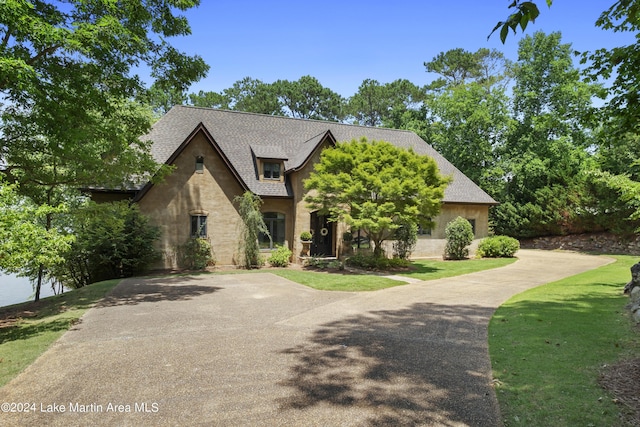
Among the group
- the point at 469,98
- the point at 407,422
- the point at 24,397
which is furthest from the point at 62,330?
the point at 469,98

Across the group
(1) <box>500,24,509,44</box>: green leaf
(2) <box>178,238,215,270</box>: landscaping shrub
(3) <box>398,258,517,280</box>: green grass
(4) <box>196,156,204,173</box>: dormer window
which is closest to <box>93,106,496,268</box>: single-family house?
(4) <box>196,156,204,173</box>: dormer window

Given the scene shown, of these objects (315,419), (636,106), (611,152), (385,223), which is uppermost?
(611,152)

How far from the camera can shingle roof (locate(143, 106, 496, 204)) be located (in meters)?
21.4

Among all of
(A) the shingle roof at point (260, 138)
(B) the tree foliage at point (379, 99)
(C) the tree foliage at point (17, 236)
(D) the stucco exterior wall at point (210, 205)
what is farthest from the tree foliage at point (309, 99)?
(C) the tree foliage at point (17, 236)

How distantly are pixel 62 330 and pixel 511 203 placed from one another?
33767 millimetres

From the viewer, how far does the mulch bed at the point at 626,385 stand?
4.30 m

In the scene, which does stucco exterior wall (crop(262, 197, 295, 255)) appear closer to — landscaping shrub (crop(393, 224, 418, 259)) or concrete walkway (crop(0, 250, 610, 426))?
landscaping shrub (crop(393, 224, 418, 259))

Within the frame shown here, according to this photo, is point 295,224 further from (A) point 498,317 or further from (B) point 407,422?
(B) point 407,422

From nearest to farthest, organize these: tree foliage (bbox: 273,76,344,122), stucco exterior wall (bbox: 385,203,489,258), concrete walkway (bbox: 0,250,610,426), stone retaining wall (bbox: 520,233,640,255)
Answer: concrete walkway (bbox: 0,250,610,426) → stucco exterior wall (bbox: 385,203,489,258) → stone retaining wall (bbox: 520,233,640,255) → tree foliage (bbox: 273,76,344,122)

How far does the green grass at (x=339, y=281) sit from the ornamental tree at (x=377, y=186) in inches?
96.4

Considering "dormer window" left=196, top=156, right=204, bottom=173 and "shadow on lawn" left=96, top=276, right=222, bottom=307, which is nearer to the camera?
"shadow on lawn" left=96, top=276, right=222, bottom=307

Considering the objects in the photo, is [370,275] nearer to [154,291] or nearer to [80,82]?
[154,291]

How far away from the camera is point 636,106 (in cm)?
595

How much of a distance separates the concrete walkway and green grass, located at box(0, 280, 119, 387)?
0.81 feet
